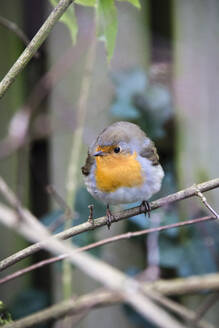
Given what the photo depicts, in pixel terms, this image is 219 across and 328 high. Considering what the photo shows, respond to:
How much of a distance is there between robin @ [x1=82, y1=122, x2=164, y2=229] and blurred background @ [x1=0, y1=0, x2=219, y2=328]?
14.4 inches

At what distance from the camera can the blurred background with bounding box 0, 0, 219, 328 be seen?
86.5 inches

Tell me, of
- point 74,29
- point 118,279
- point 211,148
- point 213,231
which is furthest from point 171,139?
point 118,279

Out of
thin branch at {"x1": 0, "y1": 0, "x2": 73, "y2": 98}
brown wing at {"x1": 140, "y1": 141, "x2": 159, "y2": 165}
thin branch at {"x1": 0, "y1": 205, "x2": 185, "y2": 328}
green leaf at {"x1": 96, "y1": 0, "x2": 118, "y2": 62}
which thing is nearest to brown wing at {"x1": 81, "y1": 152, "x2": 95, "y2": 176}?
brown wing at {"x1": 140, "y1": 141, "x2": 159, "y2": 165}

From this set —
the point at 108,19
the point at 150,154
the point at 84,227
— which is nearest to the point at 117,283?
the point at 84,227

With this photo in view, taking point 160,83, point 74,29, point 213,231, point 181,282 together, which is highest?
point 74,29

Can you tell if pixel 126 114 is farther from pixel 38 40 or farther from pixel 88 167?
pixel 38 40

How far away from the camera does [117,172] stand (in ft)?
5.61

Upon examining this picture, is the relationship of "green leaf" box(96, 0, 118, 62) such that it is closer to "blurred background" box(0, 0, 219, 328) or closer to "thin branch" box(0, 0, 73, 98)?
"thin branch" box(0, 0, 73, 98)

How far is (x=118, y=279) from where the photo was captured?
22.9 inches

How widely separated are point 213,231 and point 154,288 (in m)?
0.48

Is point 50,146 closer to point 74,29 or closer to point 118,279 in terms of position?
point 74,29

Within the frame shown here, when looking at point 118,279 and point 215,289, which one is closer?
point 118,279

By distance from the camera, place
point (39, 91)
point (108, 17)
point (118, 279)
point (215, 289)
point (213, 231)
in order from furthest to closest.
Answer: point (213, 231)
point (39, 91)
point (215, 289)
point (108, 17)
point (118, 279)

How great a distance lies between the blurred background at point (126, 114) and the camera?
2.20 meters
